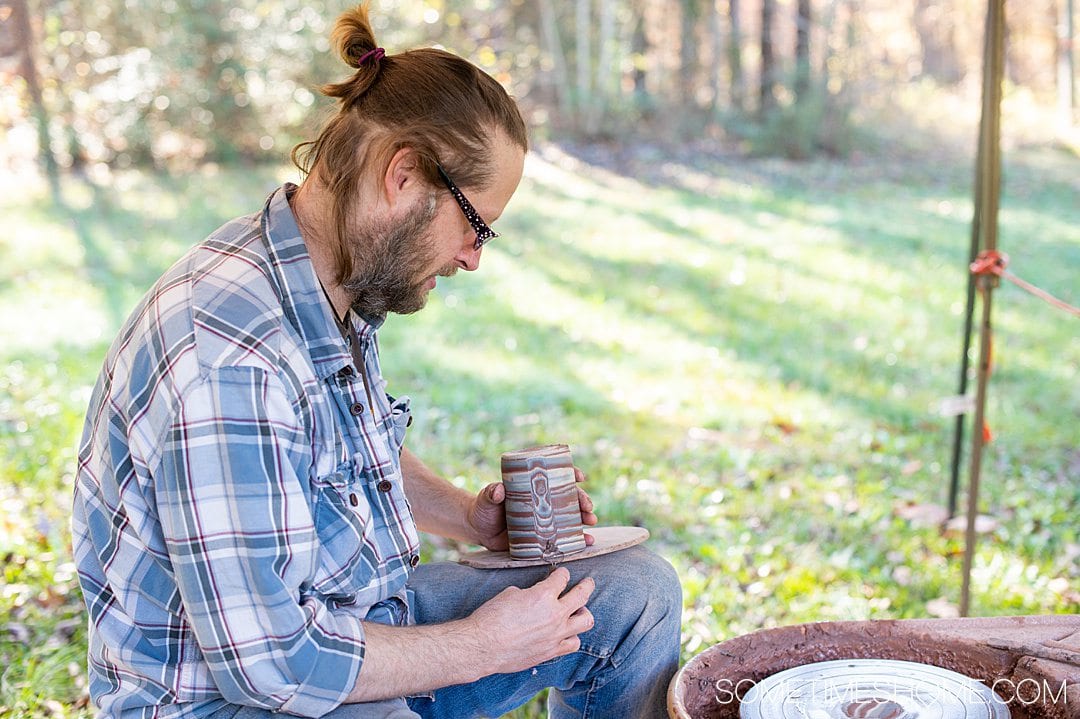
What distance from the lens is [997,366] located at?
5.98m

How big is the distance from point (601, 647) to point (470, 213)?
0.83 meters

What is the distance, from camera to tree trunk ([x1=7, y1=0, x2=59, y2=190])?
10750mm

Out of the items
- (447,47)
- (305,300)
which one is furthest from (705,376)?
(447,47)

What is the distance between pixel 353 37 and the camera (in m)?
1.95

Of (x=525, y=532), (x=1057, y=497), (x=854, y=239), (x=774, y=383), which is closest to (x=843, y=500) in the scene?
(x=1057, y=497)

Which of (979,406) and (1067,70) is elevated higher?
(1067,70)

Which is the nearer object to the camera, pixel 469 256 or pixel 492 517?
pixel 469 256

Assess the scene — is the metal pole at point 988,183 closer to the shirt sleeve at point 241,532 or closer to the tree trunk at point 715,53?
the shirt sleeve at point 241,532

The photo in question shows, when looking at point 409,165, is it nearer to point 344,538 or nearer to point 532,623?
point 344,538

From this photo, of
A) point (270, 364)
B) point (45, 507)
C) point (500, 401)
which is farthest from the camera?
point (500, 401)

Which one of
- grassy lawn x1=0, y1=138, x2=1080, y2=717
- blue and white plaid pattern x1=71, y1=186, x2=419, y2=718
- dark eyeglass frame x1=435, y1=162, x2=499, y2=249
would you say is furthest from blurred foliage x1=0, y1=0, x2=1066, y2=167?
blue and white plaid pattern x1=71, y1=186, x2=419, y2=718

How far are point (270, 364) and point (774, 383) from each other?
437cm

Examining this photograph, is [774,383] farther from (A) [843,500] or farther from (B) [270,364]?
(B) [270,364]

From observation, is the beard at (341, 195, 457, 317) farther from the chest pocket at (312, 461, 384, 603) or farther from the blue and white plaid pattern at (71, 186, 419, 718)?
the chest pocket at (312, 461, 384, 603)
